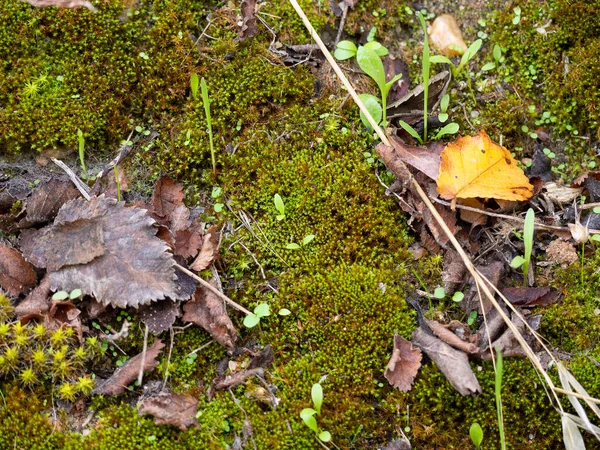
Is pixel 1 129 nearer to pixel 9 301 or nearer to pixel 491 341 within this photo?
pixel 9 301

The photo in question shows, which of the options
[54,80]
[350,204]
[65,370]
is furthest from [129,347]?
[54,80]

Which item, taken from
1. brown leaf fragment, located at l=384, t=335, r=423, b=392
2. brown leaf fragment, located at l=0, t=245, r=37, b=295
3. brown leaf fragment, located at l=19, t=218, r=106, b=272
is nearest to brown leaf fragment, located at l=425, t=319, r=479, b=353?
brown leaf fragment, located at l=384, t=335, r=423, b=392

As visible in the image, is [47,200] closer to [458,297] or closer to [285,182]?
[285,182]

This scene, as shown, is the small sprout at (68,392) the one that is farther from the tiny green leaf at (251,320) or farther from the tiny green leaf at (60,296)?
the tiny green leaf at (251,320)

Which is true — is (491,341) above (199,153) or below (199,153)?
below

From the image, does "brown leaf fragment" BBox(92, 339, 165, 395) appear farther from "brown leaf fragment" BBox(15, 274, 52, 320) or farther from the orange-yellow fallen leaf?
the orange-yellow fallen leaf
